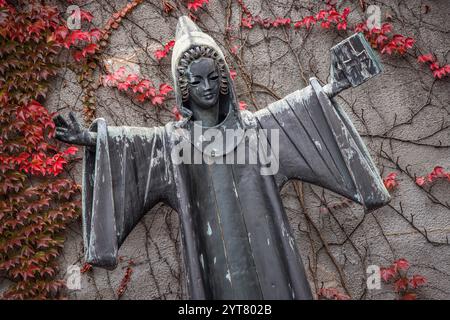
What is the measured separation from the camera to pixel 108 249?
2445 mm

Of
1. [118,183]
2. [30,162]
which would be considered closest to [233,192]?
[118,183]

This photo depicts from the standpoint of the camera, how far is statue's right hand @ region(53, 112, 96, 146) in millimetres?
2426

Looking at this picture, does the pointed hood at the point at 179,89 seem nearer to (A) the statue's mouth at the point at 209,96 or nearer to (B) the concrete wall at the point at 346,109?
(A) the statue's mouth at the point at 209,96

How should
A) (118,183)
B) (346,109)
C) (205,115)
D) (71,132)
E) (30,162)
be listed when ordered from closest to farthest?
(71,132) → (118,183) → (205,115) → (30,162) → (346,109)

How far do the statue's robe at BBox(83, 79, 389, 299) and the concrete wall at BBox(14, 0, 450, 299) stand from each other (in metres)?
1.45

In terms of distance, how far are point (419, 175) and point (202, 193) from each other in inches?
86.3

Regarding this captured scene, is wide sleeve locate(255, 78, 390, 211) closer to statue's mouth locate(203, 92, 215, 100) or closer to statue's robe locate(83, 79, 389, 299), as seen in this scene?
statue's robe locate(83, 79, 389, 299)

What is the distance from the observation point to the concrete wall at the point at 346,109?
3.95 meters

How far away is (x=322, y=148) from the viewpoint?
2637 millimetres

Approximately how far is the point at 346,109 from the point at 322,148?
167 cm

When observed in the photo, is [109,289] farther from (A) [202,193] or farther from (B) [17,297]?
(A) [202,193]

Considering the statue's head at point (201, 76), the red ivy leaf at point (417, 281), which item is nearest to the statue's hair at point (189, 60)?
the statue's head at point (201, 76)

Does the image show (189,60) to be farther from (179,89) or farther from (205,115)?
(205,115)

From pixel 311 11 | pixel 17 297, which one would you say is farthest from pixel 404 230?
pixel 17 297
